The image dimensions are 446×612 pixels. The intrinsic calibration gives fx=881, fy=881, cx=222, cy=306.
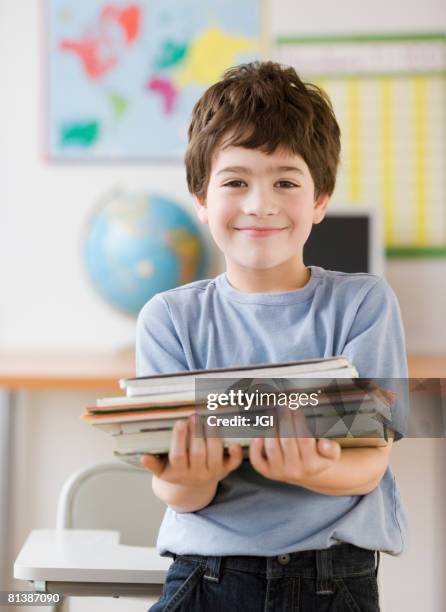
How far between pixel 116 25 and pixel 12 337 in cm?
102

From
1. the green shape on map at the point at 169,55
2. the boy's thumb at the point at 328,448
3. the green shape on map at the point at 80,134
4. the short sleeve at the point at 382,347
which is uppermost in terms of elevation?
the green shape on map at the point at 169,55

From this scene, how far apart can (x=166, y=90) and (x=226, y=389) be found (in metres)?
2.12

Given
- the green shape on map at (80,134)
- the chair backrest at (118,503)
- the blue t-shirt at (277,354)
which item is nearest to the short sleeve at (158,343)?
the blue t-shirt at (277,354)

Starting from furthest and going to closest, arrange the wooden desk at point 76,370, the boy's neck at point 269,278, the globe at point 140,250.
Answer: the globe at point 140,250
the wooden desk at point 76,370
the boy's neck at point 269,278

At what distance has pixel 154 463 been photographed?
79 cm

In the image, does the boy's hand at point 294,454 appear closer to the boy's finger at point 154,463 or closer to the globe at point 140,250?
the boy's finger at point 154,463

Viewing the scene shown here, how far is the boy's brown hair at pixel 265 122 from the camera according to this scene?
938 millimetres

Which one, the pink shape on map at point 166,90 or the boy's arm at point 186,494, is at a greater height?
the pink shape on map at point 166,90

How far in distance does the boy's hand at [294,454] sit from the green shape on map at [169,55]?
2.12 meters

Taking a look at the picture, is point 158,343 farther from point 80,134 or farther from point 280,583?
point 80,134

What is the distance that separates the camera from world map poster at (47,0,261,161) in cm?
270

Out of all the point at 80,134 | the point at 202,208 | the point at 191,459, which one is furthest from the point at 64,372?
the point at 191,459

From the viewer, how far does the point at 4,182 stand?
276 centimetres

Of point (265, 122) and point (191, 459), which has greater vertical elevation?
point (265, 122)
